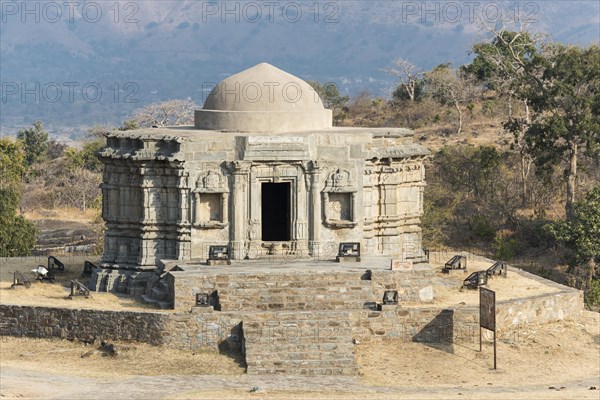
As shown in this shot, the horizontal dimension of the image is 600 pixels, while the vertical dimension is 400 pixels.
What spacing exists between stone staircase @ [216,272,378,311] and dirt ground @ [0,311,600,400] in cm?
126

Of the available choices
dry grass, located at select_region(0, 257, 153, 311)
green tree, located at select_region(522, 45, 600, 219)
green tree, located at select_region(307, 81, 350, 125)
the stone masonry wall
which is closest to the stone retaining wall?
the stone masonry wall

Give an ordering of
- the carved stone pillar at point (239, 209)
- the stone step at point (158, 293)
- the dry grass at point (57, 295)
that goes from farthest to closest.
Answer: the carved stone pillar at point (239, 209), the dry grass at point (57, 295), the stone step at point (158, 293)

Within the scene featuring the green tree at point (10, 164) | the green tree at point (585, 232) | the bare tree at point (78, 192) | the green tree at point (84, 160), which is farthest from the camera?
→ the green tree at point (84, 160)

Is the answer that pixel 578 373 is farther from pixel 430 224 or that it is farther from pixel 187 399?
pixel 430 224

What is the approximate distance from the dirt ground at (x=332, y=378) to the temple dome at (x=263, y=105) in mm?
7111

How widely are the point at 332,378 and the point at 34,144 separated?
54.0 meters

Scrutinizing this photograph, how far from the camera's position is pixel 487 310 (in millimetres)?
33344

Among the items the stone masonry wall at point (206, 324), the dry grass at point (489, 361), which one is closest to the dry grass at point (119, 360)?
the stone masonry wall at point (206, 324)

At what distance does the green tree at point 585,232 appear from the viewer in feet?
145

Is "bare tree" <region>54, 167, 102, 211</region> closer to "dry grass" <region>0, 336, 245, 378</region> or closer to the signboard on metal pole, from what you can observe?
"dry grass" <region>0, 336, 245, 378</region>

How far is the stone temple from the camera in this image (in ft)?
121

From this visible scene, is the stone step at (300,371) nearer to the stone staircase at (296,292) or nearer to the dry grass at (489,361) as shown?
the dry grass at (489,361)

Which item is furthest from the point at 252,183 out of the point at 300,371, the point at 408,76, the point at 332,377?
the point at 408,76

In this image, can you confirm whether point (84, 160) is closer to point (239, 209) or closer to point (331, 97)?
point (331, 97)
